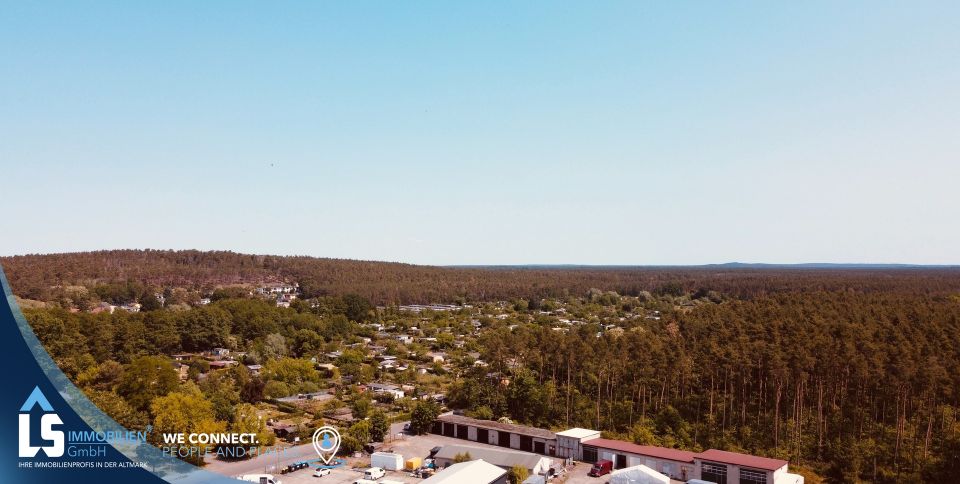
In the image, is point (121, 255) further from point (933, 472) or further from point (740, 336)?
point (933, 472)

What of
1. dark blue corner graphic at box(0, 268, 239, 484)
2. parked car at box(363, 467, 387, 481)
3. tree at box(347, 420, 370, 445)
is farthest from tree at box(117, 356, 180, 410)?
parked car at box(363, 467, 387, 481)

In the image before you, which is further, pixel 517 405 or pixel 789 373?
pixel 517 405

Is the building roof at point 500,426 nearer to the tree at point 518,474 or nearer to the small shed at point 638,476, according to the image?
the tree at point 518,474

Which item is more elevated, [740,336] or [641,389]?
[740,336]

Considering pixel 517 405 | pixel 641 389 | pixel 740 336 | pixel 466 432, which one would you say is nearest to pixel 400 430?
pixel 466 432

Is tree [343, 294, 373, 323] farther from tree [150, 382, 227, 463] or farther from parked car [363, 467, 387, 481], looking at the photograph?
parked car [363, 467, 387, 481]

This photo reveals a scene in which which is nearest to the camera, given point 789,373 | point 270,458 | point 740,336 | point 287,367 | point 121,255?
point 270,458

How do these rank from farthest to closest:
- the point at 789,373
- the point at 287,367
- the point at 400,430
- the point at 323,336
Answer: the point at 323,336 → the point at 287,367 → the point at 400,430 → the point at 789,373

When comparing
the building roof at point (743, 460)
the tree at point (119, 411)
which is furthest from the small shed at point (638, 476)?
the tree at point (119, 411)
